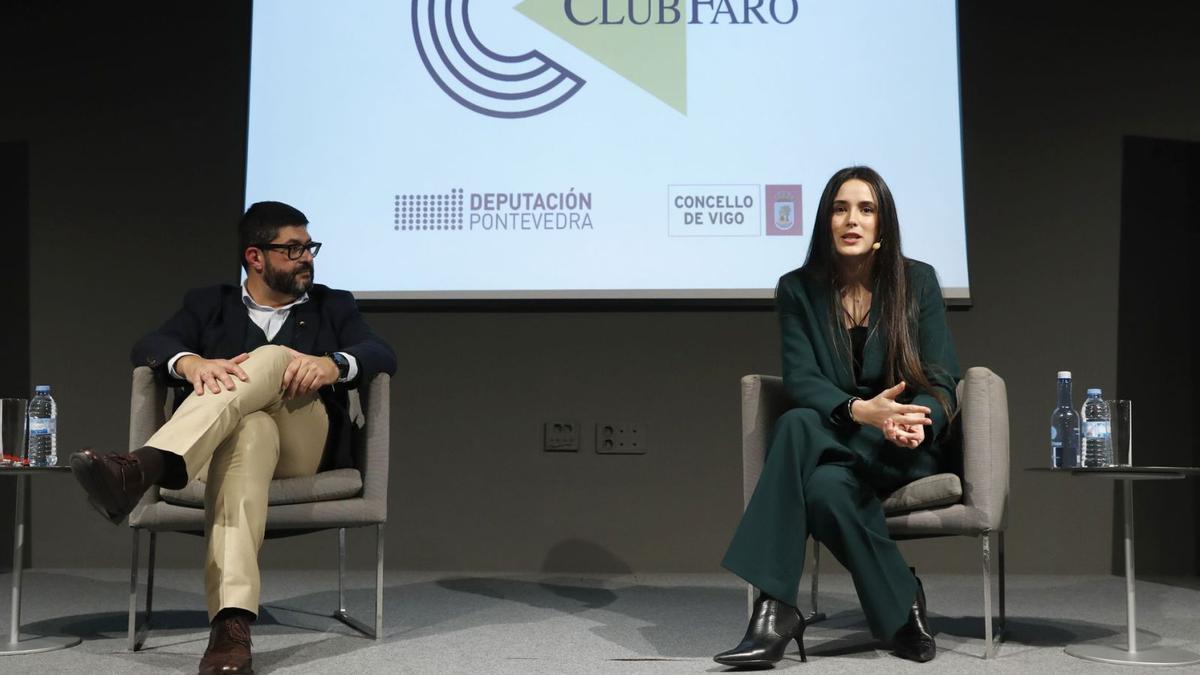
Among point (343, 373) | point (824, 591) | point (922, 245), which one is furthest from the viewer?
point (922, 245)

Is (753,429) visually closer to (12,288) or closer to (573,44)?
(573,44)

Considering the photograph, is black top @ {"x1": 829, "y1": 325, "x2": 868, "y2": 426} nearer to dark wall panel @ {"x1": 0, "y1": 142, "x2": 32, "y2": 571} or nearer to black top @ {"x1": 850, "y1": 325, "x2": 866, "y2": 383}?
black top @ {"x1": 850, "y1": 325, "x2": 866, "y2": 383}

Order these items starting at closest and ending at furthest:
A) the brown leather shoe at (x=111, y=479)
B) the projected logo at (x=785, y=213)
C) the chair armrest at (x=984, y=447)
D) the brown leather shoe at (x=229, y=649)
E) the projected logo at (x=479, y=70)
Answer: the brown leather shoe at (x=111, y=479) → the brown leather shoe at (x=229, y=649) → the chair armrest at (x=984, y=447) → the projected logo at (x=785, y=213) → the projected logo at (x=479, y=70)

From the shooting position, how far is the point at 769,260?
3.95 meters

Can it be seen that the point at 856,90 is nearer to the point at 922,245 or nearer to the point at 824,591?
the point at 922,245

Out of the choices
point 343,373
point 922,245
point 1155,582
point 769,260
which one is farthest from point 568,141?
point 1155,582

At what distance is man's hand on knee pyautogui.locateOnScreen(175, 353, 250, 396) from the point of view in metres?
2.38

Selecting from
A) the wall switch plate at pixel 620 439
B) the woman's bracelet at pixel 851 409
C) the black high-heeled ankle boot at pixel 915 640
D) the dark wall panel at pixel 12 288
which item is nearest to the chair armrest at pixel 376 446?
the woman's bracelet at pixel 851 409

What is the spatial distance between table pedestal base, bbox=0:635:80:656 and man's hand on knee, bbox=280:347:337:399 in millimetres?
734

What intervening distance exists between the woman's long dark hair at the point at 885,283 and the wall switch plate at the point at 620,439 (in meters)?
1.42

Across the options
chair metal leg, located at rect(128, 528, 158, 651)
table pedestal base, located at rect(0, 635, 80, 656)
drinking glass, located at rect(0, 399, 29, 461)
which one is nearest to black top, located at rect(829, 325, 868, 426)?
chair metal leg, located at rect(128, 528, 158, 651)

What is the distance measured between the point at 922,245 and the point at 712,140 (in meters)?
0.80

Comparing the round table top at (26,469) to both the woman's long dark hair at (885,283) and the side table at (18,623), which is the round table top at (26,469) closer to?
the side table at (18,623)

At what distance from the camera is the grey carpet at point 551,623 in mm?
2346
